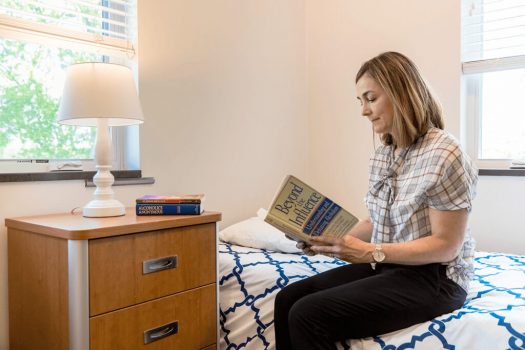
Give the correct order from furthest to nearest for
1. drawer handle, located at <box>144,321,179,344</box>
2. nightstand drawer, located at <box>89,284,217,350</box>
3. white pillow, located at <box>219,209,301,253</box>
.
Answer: white pillow, located at <box>219,209,301,253</box>, drawer handle, located at <box>144,321,179,344</box>, nightstand drawer, located at <box>89,284,217,350</box>

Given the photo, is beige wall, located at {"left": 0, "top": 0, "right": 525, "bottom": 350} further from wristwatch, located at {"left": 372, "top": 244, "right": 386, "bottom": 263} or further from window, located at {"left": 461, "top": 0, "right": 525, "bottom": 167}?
wristwatch, located at {"left": 372, "top": 244, "right": 386, "bottom": 263}

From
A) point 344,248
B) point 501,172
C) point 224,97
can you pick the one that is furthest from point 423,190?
point 224,97

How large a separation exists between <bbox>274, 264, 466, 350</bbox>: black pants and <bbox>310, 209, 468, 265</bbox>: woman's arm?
58mm

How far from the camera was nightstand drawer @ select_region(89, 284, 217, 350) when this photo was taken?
125cm

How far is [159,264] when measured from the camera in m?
1.38

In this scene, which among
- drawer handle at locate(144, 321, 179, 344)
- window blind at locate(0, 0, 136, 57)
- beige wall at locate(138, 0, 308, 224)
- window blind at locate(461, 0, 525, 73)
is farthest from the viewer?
window blind at locate(461, 0, 525, 73)

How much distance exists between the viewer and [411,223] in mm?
1247

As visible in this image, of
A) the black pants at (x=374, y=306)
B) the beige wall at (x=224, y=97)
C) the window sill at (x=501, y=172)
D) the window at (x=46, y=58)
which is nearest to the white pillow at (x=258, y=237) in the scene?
the beige wall at (x=224, y=97)

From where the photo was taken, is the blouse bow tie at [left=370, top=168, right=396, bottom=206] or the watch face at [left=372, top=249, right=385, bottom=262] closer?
the watch face at [left=372, top=249, right=385, bottom=262]

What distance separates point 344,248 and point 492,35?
1.53 metres

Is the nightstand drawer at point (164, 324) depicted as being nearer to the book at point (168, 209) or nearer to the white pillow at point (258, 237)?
the book at point (168, 209)

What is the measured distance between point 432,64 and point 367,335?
60.8 inches

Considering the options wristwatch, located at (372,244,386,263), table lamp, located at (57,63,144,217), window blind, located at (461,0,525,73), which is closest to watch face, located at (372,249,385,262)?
wristwatch, located at (372,244,386,263)

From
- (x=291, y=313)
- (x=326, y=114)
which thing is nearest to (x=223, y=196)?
(x=326, y=114)
